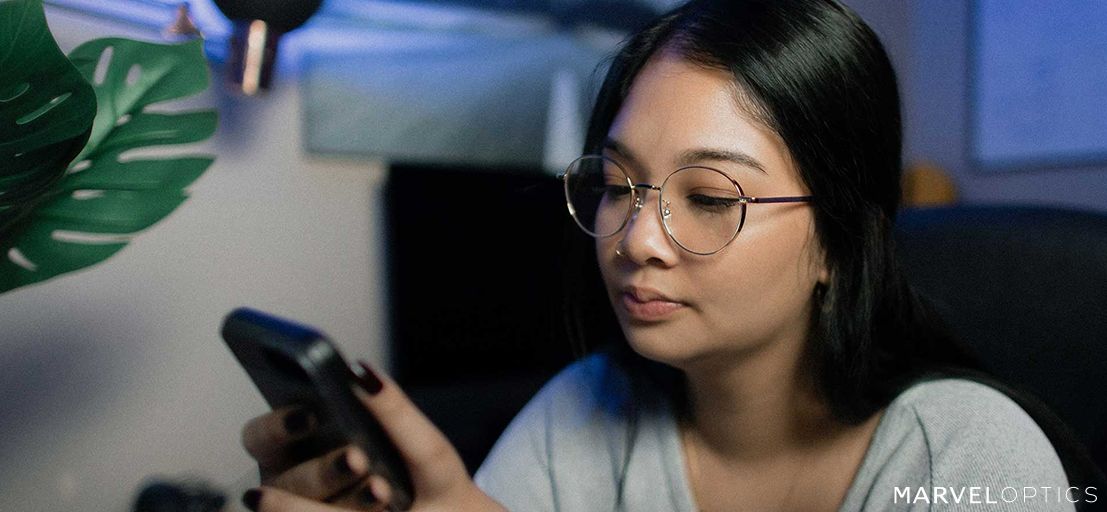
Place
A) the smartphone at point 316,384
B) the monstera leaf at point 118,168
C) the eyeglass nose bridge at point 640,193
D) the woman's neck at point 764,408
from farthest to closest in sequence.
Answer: the woman's neck at point 764,408
the eyeglass nose bridge at point 640,193
the monstera leaf at point 118,168
the smartphone at point 316,384

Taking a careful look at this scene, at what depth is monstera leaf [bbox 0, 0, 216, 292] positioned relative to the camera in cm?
60

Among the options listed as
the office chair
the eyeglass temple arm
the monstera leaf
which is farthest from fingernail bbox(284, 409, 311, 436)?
the office chair

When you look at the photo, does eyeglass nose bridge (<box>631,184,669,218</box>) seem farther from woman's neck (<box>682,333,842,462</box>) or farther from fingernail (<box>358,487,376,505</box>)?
fingernail (<box>358,487,376,505</box>)

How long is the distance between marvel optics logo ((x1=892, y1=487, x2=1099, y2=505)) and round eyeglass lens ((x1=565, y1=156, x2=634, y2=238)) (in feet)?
1.21

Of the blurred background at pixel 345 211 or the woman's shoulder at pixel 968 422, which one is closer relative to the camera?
the woman's shoulder at pixel 968 422

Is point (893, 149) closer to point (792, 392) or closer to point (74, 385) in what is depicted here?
point (792, 392)

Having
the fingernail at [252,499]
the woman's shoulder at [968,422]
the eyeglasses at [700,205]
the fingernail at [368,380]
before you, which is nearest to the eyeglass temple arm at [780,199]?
the eyeglasses at [700,205]

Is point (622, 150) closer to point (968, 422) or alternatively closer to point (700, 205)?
point (700, 205)

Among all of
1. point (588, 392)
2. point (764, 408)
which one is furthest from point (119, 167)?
point (764, 408)

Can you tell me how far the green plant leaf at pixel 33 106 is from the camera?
1.63 feet

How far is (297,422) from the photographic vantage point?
57 centimetres

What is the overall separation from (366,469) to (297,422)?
8 cm

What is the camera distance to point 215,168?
1039 millimetres

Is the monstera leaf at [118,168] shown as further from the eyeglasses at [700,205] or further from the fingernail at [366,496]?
the eyeglasses at [700,205]
